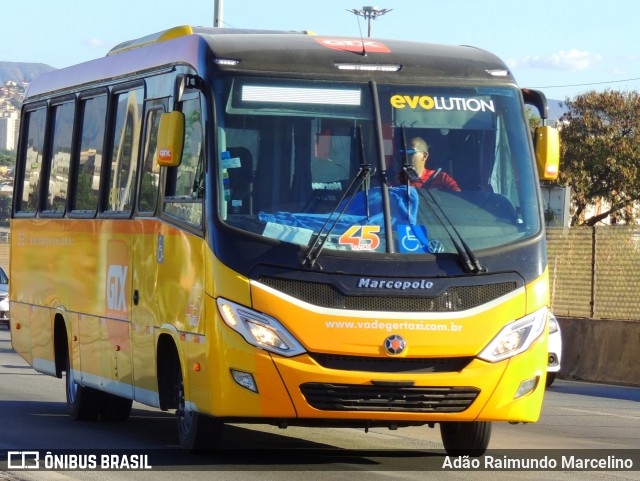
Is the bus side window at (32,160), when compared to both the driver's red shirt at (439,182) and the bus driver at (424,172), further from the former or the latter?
the driver's red shirt at (439,182)

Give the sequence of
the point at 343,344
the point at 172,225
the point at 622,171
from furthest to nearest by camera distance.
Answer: the point at 622,171, the point at 172,225, the point at 343,344

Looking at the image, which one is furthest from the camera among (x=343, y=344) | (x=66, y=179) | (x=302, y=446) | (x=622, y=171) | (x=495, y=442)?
(x=622, y=171)

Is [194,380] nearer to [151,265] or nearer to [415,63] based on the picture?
[151,265]

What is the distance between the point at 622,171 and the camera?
69125mm

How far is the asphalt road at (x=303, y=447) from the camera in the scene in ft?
34.7

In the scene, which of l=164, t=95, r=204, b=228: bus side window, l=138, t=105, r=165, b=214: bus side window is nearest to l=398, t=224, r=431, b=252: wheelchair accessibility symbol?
l=164, t=95, r=204, b=228: bus side window

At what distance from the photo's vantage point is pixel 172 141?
10.9 meters

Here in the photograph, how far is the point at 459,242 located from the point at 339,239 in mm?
837

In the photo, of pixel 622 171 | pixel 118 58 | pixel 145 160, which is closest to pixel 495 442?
pixel 145 160

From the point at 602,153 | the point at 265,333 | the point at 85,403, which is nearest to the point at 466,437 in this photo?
the point at 265,333

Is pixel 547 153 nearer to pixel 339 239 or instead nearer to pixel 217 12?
pixel 339 239

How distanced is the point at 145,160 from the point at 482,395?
377 centimetres

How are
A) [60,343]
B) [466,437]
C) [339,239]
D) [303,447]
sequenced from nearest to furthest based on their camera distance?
[339,239] → [466,437] → [303,447] → [60,343]

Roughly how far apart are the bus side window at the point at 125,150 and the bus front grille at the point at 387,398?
132 inches
